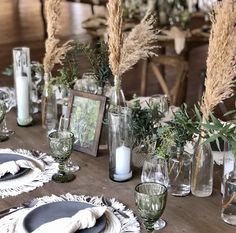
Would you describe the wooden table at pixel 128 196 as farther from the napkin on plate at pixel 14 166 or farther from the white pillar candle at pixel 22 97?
the white pillar candle at pixel 22 97

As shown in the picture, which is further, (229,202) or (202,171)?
(202,171)

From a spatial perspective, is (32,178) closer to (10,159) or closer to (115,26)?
(10,159)

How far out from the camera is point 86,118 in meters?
1.89

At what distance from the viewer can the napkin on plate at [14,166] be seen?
166 centimetres

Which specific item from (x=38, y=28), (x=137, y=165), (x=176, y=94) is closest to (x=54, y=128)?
(x=137, y=165)

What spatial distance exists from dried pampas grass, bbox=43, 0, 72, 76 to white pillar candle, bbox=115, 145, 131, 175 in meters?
0.66

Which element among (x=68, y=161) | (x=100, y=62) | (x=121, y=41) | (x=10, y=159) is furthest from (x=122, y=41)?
(x=10, y=159)

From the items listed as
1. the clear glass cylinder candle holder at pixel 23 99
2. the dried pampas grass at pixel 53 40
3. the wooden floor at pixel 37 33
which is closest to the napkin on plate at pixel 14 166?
the clear glass cylinder candle holder at pixel 23 99

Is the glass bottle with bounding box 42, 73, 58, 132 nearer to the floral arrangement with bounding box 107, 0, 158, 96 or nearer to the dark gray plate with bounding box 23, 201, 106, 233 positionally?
the floral arrangement with bounding box 107, 0, 158, 96

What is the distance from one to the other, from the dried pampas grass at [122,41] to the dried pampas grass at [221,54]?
1.24ft

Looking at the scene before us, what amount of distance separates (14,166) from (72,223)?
47 cm

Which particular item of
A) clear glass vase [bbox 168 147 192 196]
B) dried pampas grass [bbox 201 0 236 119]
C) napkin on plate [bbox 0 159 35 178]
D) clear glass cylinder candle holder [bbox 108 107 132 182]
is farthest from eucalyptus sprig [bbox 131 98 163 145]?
napkin on plate [bbox 0 159 35 178]

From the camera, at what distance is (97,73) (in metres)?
2.05

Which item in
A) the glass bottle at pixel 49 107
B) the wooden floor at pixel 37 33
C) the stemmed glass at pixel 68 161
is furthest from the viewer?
the wooden floor at pixel 37 33
